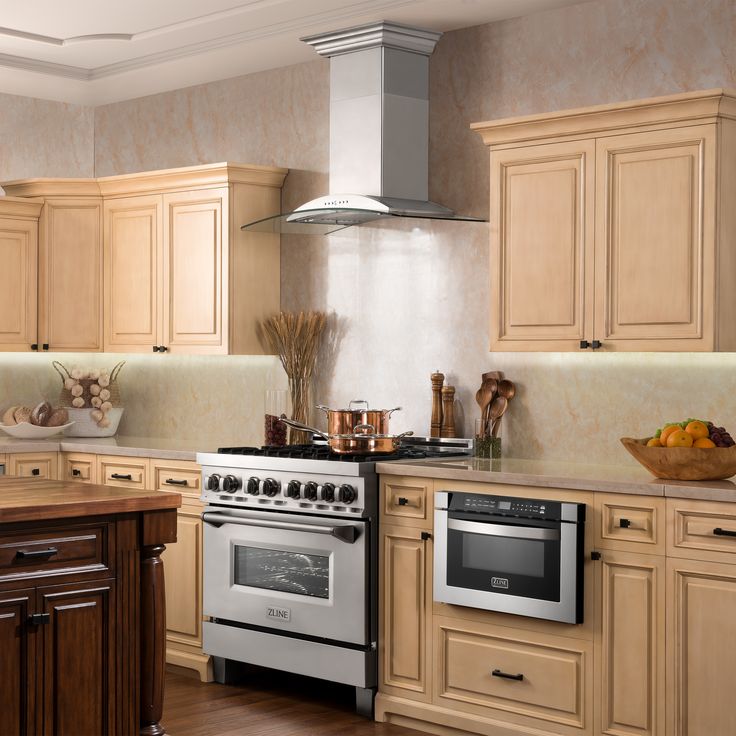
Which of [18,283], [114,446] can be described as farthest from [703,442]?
[18,283]

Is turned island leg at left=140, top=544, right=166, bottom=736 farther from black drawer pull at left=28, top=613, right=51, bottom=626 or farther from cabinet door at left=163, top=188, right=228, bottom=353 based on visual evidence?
cabinet door at left=163, top=188, right=228, bottom=353

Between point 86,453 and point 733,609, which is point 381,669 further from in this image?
point 86,453

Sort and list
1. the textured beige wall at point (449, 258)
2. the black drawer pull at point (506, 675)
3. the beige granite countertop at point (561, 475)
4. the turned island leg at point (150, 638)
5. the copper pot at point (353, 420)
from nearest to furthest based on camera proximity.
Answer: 1. the turned island leg at point (150, 638)
2. the beige granite countertop at point (561, 475)
3. the black drawer pull at point (506, 675)
4. the textured beige wall at point (449, 258)
5. the copper pot at point (353, 420)

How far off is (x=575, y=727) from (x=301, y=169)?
309cm

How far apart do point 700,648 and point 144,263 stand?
3.59 meters

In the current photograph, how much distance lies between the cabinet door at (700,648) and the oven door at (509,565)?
0.36 meters

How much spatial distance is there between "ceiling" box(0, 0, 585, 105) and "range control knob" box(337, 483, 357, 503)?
2.00 meters

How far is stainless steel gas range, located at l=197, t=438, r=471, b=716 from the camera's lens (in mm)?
4645

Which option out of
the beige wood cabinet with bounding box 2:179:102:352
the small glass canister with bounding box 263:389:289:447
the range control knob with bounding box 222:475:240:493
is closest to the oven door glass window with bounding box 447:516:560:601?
the range control knob with bounding box 222:475:240:493

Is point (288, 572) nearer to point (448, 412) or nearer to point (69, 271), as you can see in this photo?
point (448, 412)

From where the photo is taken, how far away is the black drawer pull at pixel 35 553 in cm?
331

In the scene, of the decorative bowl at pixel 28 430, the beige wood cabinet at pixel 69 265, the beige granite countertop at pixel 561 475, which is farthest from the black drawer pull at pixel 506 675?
the beige wood cabinet at pixel 69 265

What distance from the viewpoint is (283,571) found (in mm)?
4910

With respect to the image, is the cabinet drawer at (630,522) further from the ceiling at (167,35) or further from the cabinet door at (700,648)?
the ceiling at (167,35)
